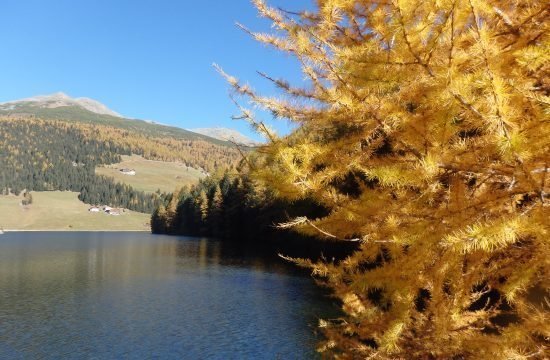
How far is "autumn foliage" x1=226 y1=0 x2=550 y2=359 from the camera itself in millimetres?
2934

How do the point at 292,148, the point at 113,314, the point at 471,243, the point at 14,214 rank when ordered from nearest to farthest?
the point at 471,243, the point at 292,148, the point at 113,314, the point at 14,214

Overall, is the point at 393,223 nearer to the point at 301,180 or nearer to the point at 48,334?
the point at 301,180

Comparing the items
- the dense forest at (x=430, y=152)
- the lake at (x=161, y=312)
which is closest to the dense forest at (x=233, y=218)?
the lake at (x=161, y=312)

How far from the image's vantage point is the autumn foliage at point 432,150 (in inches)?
115

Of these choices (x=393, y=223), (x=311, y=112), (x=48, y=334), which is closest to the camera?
(x=393, y=223)

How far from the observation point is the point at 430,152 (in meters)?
3.62

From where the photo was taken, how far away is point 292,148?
14.8ft

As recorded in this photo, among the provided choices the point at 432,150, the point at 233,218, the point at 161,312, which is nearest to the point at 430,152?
the point at 432,150

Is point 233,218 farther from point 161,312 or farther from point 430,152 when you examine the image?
point 430,152

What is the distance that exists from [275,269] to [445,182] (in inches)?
1823

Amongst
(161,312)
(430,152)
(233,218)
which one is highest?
(430,152)

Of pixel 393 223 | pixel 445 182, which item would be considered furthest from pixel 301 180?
pixel 445 182

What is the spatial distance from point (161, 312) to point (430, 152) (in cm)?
3011

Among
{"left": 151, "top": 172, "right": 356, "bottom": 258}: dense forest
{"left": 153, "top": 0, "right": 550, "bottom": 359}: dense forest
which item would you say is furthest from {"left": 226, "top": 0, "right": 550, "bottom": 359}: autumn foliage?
{"left": 151, "top": 172, "right": 356, "bottom": 258}: dense forest
